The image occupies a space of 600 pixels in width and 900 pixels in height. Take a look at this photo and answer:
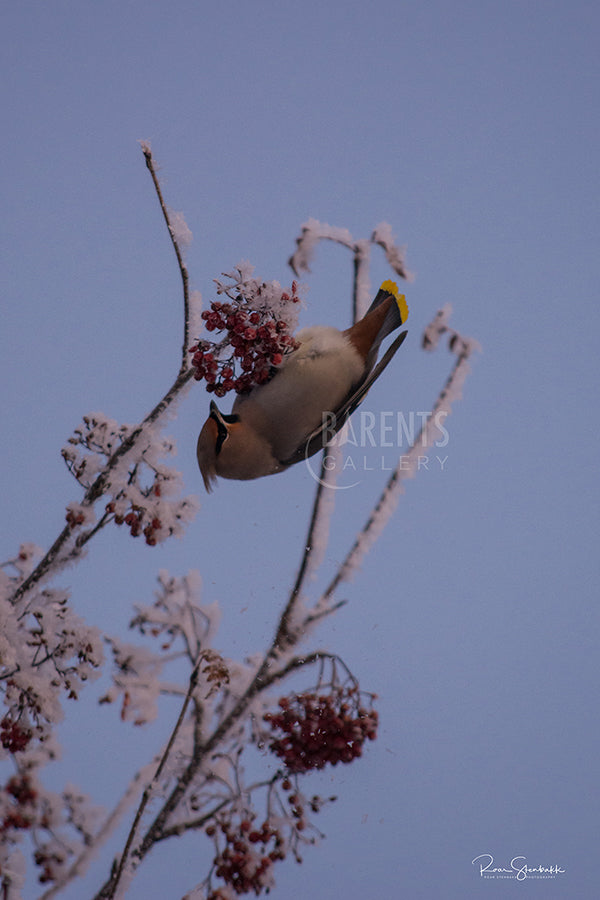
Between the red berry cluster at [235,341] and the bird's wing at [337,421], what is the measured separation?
25 cm

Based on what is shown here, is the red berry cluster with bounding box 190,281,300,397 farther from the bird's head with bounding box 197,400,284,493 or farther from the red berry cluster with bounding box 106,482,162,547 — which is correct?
the red berry cluster with bounding box 106,482,162,547

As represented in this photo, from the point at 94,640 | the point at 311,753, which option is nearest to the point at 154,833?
the point at 311,753

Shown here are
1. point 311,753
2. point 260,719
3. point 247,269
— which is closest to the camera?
point 247,269

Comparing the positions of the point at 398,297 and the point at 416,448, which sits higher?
the point at 398,297

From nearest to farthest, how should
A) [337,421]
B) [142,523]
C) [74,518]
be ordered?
[74,518] → [142,523] → [337,421]

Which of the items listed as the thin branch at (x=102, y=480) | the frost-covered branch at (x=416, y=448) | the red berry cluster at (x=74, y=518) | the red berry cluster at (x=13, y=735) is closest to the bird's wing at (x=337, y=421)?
the frost-covered branch at (x=416, y=448)

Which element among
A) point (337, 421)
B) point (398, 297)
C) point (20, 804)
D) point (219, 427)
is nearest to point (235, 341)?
point (219, 427)

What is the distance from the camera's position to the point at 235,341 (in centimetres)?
171

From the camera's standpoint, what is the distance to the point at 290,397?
1.87 meters

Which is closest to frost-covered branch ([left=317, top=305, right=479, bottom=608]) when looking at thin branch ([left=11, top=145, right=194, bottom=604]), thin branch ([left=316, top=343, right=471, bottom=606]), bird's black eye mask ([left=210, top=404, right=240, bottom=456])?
thin branch ([left=316, top=343, right=471, bottom=606])

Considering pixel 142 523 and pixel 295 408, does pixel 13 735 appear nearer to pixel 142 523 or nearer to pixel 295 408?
pixel 142 523

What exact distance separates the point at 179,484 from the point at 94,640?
1.21 feet

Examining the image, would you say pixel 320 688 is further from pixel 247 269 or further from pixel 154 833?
pixel 247 269

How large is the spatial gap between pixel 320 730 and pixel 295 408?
29.4 inches
